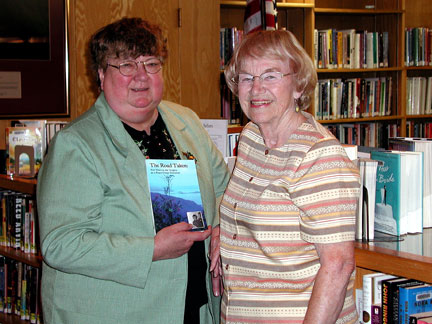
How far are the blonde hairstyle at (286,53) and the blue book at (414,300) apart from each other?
690mm

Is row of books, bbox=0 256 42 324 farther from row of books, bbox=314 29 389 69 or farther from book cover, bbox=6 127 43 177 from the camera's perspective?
row of books, bbox=314 29 389 69

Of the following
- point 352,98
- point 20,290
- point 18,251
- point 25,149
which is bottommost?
point 20,290

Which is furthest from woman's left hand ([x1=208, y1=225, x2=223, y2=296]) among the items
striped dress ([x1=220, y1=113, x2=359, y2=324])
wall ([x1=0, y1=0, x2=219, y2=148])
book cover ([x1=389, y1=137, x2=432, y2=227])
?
wall ([x1=0, y1=0, x2=219, y2=148])

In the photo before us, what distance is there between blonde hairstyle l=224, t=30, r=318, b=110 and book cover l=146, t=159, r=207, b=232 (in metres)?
0.41

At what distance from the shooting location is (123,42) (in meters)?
1.90

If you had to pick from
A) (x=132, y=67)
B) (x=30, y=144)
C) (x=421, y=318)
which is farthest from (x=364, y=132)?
(x=132, y=67)

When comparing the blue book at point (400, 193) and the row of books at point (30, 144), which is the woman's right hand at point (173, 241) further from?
the row of books at point (30, 144)

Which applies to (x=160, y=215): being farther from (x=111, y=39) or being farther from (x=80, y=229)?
(x=111, y=39)

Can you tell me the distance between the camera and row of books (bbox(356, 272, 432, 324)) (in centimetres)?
185

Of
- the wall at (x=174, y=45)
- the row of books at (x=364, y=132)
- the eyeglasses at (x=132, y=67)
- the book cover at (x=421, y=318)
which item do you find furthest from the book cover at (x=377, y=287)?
the row of books at (x=364, y=132)

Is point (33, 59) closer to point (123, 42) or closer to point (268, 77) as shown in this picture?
point (123, 42)

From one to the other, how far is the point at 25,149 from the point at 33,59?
3.08 ft

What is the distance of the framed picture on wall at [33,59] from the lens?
3.74 m

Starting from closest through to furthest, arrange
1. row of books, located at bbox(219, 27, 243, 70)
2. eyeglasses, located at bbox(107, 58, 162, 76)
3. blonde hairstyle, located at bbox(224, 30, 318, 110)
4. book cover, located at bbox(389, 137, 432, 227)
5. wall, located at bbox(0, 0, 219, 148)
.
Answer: blonde hairstyle, located at bbox(224, 30, 318, 110) → eyeglasses, located at bbox(107, 58, 162, 76) → book cover, located at bbox(389, 137, 432, 227) → wall, located at bbox(0, 0, 219, 148) → row of books, located at bbox(219, 27, 243, 70)
